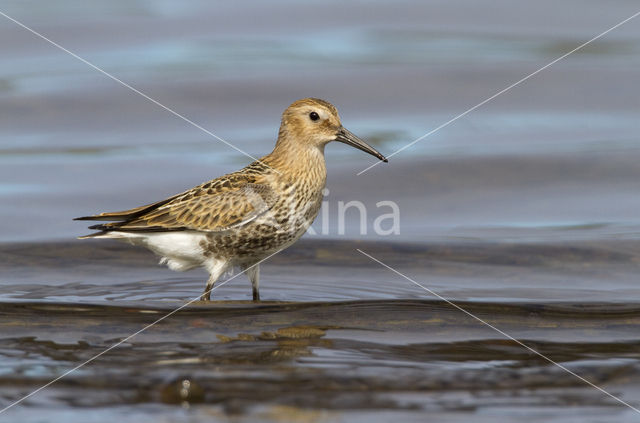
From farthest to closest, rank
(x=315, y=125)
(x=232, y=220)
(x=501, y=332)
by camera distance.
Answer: (x=315, y=125)
(x=232, y=220)
(x=501, y=332)

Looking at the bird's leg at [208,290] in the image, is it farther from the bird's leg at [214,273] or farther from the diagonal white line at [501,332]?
the diagonal white line at [501,332]

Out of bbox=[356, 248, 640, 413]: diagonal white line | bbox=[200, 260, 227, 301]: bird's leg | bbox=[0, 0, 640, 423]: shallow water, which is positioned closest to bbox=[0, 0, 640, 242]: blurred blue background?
bbox=[0, 0, 640, 423]: shallow water

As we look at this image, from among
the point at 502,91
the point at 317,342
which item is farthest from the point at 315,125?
the point at 502,91

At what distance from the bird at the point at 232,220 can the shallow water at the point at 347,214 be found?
1.49 ft

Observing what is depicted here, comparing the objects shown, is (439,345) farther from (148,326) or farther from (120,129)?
(120,129)

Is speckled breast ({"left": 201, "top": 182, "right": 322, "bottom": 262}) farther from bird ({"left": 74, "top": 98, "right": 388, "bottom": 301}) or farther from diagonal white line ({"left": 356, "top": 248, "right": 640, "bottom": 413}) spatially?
diagonal white line ({"left": 356, "top": 248, "right": 640, "bottom": 413})

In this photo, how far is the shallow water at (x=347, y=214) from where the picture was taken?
23.1 feet

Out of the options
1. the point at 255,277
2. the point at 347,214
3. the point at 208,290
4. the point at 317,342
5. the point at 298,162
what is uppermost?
the point at 298,162

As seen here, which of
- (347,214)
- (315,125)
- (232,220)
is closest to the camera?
(232,220)

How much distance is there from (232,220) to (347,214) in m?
3.69

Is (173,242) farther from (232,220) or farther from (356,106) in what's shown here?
(356,106)

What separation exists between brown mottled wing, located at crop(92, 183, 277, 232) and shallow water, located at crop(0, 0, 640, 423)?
2.28 ft

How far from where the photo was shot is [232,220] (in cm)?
902

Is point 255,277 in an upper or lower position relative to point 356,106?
lower
